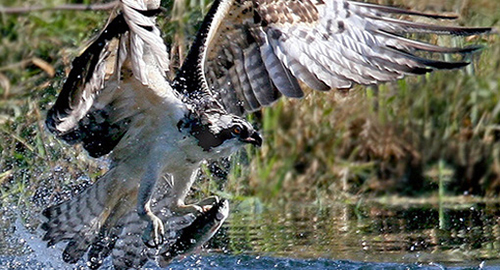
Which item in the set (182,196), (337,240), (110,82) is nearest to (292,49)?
(182,196)

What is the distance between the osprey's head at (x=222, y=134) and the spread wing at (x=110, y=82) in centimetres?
27

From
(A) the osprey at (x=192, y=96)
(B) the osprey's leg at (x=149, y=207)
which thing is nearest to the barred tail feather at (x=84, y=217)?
(A) the osprey at (x=192, y=96)

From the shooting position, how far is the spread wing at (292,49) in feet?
18.5

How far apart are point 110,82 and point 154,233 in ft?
2.41

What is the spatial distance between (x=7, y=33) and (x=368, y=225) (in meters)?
2.40

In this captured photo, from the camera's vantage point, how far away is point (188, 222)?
18.7 feet

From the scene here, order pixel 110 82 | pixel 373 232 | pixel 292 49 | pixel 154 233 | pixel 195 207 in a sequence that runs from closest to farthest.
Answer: pixel 110 82
pixel 154 233
pixel 195 207
pixel 292 49
pixel 373 232

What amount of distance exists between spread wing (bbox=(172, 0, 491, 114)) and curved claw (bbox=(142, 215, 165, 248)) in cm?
67

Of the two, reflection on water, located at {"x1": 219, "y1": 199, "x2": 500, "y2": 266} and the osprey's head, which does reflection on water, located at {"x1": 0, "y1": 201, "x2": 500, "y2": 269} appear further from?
the osprey's head

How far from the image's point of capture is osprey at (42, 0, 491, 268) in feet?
17.1

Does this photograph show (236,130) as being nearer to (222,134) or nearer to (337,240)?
(222,134)

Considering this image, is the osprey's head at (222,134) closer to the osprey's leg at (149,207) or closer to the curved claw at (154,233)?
the osprey's leg at (149,207)

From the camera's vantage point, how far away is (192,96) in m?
5.48

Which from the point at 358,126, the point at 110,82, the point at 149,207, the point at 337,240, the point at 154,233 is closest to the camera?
the point at 110,82
